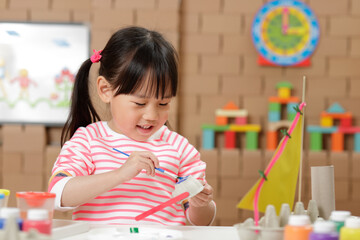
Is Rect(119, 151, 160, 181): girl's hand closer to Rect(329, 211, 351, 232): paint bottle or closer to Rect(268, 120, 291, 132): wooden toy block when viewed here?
Rect(329, 211, 351, 232): paint bottle

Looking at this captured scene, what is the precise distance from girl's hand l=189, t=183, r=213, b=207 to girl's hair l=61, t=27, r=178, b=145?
0.23m

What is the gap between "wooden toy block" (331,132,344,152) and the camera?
2.56 m

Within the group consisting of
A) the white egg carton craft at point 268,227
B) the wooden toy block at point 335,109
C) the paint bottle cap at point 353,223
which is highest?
the wooden toy block at point 335,109

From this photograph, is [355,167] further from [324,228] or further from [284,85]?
[324,228]

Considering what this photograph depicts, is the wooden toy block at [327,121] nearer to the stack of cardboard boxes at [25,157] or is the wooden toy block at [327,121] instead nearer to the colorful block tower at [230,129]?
the colorful block tower at [230,129]

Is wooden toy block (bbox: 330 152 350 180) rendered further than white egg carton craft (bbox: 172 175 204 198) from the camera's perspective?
Yes

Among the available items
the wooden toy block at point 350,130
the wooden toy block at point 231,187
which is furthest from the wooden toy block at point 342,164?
the wooden toy block at point 231,187

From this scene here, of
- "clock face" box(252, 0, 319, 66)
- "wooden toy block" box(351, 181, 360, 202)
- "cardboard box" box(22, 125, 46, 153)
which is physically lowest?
"wooden toy block" box(351, 181, 360, 202)

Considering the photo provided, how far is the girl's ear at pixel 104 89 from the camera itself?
3.95 feet

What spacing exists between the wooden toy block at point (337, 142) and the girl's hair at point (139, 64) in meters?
1.58

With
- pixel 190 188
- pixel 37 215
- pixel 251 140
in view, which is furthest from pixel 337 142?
pixel 37 215

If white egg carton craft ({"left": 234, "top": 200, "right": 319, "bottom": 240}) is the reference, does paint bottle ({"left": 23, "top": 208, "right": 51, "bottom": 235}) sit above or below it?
above

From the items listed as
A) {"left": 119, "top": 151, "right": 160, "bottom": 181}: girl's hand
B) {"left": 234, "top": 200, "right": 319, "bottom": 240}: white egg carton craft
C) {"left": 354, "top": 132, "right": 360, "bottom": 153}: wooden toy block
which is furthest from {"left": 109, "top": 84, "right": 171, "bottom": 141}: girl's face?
{"left": 354, "top": 132, "right": 360, "bottom": 153}: wooden toy block

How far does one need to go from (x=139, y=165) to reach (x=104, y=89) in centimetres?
32
